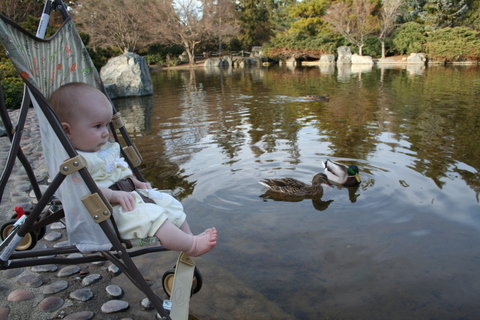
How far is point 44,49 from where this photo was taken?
235 cm

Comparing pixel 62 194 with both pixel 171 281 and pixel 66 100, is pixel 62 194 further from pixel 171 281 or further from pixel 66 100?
pixel 171 281

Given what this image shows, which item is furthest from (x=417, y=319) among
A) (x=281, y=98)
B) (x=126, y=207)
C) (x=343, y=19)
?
(x=343, y=19)

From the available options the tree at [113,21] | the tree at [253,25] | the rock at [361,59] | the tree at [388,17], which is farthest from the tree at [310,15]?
the tree at [113,21]

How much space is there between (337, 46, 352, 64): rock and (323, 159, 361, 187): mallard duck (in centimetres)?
3081

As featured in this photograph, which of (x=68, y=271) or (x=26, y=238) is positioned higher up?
(x=26, y=238)

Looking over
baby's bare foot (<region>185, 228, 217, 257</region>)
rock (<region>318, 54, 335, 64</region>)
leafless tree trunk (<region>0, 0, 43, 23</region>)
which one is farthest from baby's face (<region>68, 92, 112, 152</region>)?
rock (<region>318, 54, 335, 64</region>)

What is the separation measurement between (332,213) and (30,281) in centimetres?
313

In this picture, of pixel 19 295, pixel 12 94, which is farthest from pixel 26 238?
pixel 12 94

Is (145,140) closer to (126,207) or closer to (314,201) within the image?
(314,201)

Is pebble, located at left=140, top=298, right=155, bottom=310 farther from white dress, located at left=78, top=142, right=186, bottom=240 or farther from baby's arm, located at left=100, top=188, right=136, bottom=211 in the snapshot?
baby's arm, located at left=100, top=188, right=136, bottom=211

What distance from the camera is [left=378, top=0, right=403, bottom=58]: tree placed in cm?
3262

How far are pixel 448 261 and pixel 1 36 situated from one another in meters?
3.67

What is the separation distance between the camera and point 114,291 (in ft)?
8.95

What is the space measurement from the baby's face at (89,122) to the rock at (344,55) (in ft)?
112
